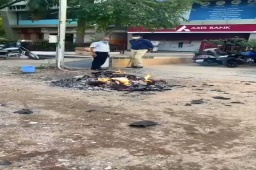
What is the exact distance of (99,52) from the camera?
15141 mm

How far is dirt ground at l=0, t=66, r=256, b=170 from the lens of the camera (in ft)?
14.5

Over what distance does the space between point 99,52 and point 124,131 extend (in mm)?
9623

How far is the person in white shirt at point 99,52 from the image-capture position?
15055mm

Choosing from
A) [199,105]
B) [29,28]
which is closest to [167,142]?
[199,105]

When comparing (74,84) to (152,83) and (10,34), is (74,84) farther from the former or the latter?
(10,34)

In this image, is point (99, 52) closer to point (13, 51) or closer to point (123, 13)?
point (123, 13)

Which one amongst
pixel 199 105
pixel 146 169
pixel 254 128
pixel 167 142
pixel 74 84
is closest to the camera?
pixel 146 169

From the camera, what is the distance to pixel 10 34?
186ft

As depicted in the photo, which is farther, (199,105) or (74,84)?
(74,84)

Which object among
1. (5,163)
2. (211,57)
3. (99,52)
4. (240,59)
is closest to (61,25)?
(99,52)

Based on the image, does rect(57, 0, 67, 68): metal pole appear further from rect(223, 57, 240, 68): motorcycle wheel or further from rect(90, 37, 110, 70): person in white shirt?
rect(223, 57, 240, 68): motorcycle wheel

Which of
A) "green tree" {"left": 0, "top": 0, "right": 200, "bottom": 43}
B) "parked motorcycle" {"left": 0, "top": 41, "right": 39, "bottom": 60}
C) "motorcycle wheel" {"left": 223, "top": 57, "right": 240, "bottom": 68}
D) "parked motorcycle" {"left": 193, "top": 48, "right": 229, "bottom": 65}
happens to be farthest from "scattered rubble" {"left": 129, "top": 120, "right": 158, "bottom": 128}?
"parked motorcycle" {"left": 0, "top": 41, "right": 39, "bottom": 60}

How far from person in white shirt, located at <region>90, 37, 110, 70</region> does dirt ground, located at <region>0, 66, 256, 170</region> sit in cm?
548

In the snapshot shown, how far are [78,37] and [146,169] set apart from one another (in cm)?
3478
